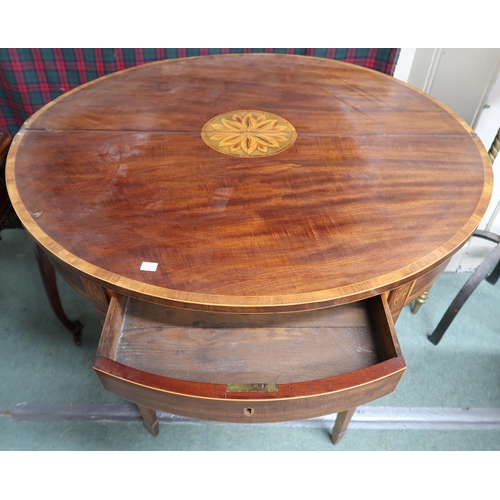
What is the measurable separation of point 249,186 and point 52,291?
60 cm

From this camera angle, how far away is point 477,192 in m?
0.79

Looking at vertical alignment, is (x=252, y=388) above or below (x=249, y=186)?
below

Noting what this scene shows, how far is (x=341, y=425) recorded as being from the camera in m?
0.98

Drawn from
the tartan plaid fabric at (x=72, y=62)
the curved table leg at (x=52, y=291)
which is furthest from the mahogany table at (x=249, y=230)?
the tartan plaid fabric at (x=72, y=62)

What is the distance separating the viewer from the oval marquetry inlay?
0.89 metres

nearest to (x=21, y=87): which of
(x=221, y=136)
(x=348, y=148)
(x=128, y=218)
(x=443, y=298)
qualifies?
(x=221, y=136)

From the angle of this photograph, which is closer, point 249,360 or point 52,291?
point 249,360

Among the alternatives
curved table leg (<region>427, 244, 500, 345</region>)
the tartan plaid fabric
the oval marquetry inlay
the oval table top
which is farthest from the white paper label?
the tartan plaid fabric

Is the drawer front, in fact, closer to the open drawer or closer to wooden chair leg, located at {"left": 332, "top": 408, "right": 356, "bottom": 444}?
the open drawer

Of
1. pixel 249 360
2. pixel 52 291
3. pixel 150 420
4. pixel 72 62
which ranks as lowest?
pixel 150 420

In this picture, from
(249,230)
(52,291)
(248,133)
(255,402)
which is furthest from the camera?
(52,291)

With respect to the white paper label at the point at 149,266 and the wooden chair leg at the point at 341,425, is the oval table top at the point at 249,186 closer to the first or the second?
the white paper label at the point at 149,266

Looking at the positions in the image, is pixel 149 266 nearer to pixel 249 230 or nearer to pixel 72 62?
pixel 249 230

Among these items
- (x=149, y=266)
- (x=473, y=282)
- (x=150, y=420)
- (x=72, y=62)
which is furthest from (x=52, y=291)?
(x=473, y=282)
